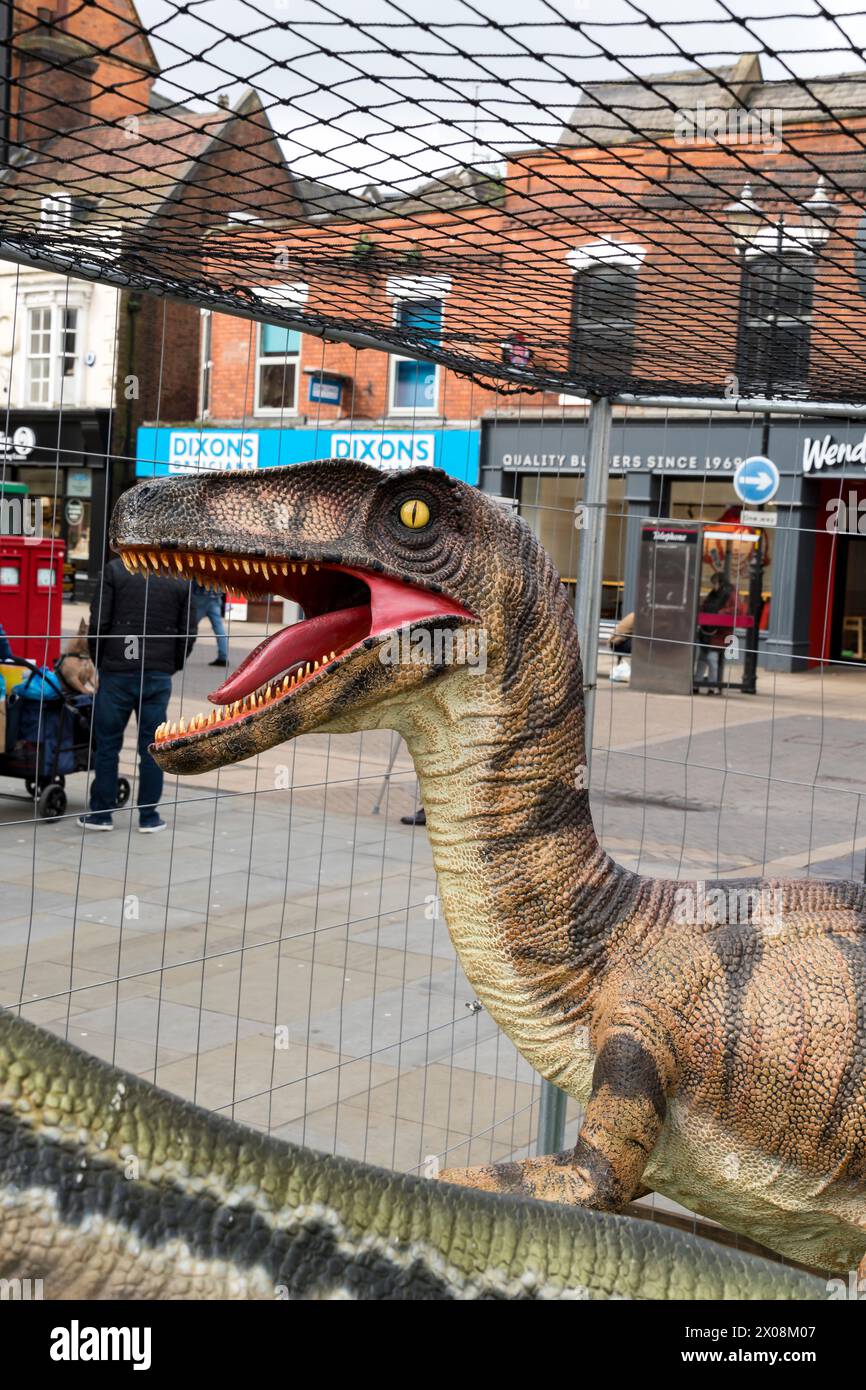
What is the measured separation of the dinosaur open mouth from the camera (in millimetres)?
2184

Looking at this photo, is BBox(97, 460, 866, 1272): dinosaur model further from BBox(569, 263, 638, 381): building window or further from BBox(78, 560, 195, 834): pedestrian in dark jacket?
BBox(78, 560, 195, 834): pedestrian in dark jacket

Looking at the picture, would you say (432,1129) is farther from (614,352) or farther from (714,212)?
(714,212)

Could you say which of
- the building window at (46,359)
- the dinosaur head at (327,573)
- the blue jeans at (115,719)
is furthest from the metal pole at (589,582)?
the building window at (46,359)

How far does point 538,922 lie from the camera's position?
8.24ft

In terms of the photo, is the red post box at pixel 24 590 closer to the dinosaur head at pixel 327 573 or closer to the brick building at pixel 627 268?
the brick building at pixel 627 268

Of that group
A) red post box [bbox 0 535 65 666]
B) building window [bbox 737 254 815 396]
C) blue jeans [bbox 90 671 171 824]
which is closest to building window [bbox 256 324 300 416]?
red post box [bbox 0 535 65 666]

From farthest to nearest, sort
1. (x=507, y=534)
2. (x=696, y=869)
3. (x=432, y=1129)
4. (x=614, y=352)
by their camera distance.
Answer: (x=696, y=869), (x=432, y=1129), (x=614, y=352), (x=507, y=534)

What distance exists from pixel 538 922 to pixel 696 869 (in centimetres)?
613

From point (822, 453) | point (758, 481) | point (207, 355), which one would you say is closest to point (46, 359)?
point (207, 355)

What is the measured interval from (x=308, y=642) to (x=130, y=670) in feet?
21.6

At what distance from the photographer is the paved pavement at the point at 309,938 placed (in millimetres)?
4715

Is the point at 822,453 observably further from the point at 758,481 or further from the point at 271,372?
the point at 271,372

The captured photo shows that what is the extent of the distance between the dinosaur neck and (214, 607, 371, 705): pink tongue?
0.58 feet
